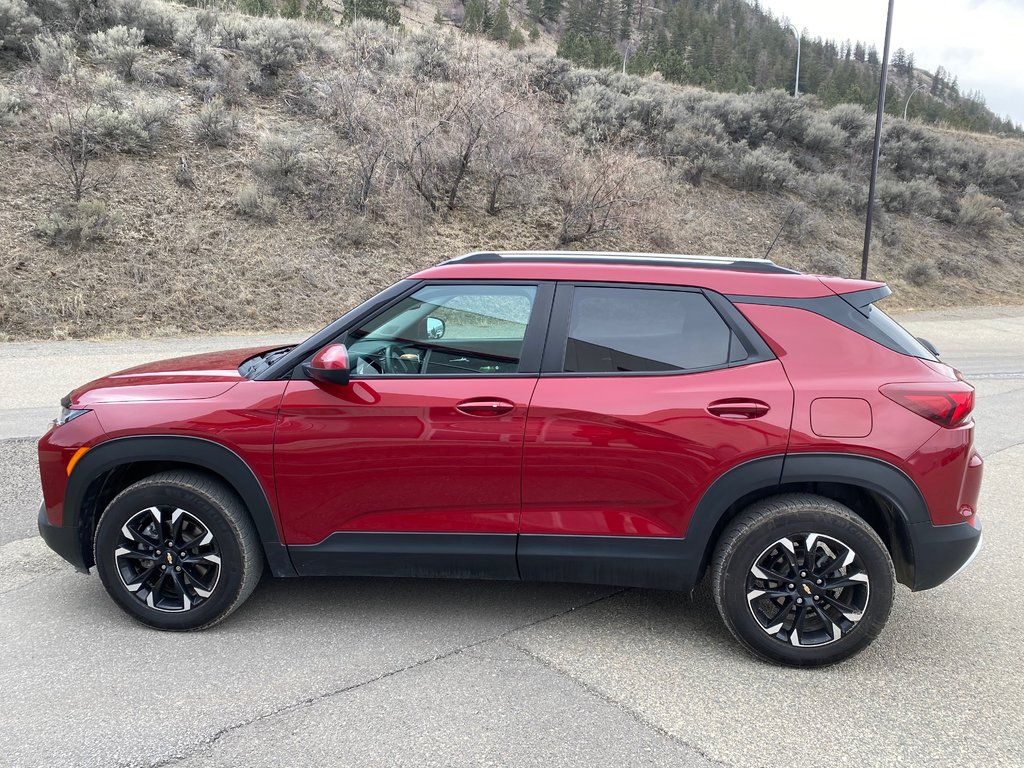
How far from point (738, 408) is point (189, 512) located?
8.05ft

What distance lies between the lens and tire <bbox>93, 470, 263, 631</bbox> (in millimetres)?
3674

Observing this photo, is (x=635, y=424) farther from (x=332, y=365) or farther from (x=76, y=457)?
(x=76, y=457)

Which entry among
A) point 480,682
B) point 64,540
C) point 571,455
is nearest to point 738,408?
point 571,455

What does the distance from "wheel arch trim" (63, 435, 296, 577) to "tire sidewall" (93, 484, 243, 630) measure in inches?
4.9

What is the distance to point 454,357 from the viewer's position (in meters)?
3.84

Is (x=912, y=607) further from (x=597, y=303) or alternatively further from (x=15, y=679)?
(x=15, y=679)

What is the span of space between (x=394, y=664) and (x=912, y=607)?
8.68 ft

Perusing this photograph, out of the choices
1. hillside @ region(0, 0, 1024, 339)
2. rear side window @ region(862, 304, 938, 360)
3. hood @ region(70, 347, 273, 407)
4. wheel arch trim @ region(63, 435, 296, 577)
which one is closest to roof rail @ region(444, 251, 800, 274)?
rear side window @ region(862, 304, 938, 360)

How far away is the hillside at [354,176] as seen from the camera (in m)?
15.3

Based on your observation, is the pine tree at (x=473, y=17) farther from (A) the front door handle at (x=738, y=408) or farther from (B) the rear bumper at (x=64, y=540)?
(A) the front door handle at (x=738, y=408)

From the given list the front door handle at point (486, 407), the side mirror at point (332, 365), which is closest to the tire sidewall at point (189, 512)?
the side mirror at point (332, 365)

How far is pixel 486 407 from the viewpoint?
11.7 ft

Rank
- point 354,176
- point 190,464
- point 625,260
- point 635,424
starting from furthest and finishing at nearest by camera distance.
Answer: point 354,176
point 625,260
point 190,464
point 635,424

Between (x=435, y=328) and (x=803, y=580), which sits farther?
(x=435, y=328)
